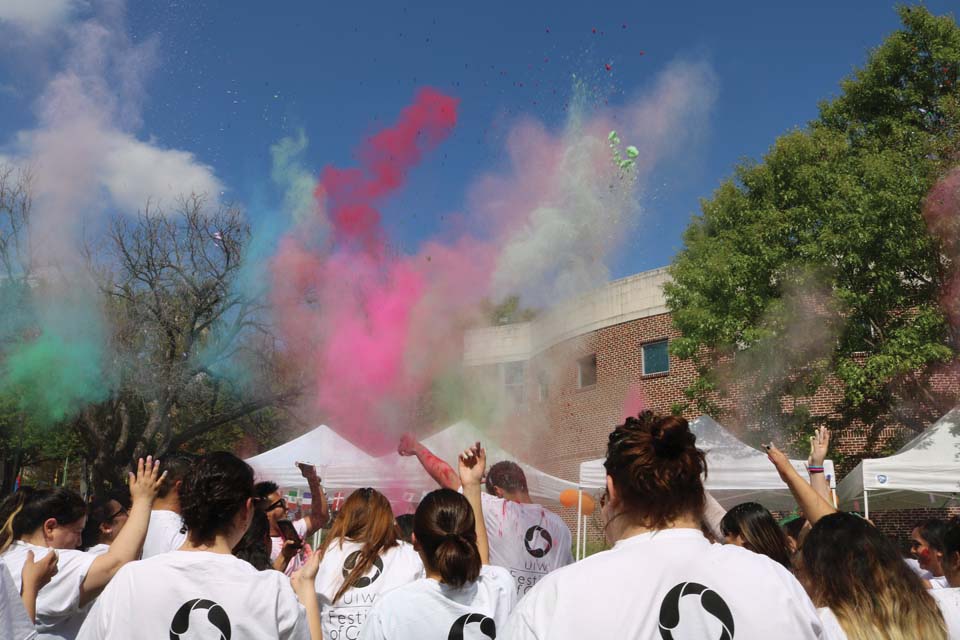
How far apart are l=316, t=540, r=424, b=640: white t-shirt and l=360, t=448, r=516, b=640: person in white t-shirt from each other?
1.81 feet

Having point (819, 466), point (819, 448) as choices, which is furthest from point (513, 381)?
point (819, 466)

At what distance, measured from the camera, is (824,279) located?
515 inches

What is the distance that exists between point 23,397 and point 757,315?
52.5 feet

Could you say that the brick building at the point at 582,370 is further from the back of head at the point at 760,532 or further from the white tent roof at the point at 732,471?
the back of head at the point at 760,532

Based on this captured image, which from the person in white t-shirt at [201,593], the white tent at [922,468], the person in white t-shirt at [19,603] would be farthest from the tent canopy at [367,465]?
the person in white t-shirt at [201,593]

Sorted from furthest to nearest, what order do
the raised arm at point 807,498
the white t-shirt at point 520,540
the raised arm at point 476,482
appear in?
the white t-shirt at point 520,540, the raised arm at point 476,482, the raised arm at point 807,498

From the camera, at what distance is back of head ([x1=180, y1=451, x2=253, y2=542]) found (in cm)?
255

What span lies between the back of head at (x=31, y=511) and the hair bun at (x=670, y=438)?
293 centimetres

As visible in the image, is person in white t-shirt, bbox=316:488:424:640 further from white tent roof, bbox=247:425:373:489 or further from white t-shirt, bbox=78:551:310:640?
white tent roof, bbox=247:425:373:489

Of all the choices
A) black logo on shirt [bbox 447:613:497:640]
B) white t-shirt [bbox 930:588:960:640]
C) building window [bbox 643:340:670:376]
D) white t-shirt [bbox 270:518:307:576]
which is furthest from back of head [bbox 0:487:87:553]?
building window [bbox 643:340:670:376]

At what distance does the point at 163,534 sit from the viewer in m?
4.17

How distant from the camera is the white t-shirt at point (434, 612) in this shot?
2.95m

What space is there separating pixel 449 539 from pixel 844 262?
11.5 m

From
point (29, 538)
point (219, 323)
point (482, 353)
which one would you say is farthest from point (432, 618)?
point (219, 323)
